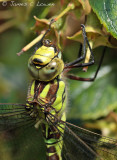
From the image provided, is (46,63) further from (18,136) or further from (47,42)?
(18,136)

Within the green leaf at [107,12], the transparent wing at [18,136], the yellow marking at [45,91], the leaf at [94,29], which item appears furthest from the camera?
the transparent wing at [18,136]

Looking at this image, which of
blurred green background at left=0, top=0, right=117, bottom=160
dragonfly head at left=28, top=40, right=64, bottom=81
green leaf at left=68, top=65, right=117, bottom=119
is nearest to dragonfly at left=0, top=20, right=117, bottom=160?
dragonfly head at left=28, top=40, right=64, bottom=81

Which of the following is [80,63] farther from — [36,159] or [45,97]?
[36,159]

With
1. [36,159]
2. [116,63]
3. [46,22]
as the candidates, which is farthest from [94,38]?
[36,159]

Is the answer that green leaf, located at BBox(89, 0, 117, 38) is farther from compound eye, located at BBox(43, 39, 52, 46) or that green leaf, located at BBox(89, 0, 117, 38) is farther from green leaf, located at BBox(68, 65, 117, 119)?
green leaf, located at BBox(68, 65, 117, 119)

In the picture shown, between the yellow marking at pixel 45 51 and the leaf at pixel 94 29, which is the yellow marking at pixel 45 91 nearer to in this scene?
the yellow marking at pixel 45 51

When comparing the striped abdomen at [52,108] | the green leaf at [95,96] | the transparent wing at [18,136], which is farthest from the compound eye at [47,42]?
the green leaf at [95,96]

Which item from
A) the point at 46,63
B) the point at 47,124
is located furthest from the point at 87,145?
the point at 46,63
